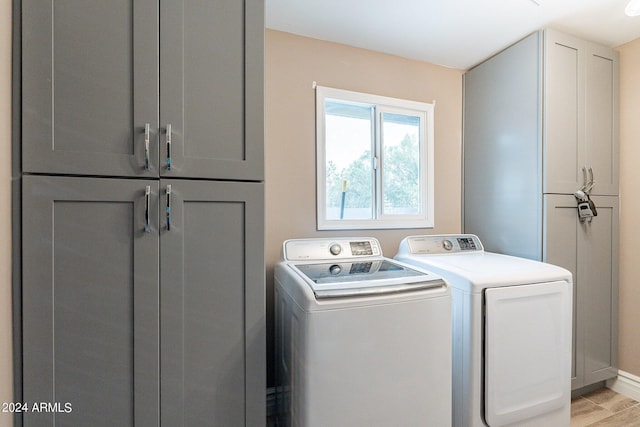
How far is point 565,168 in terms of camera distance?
1.96 metres

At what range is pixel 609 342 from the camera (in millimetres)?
2062

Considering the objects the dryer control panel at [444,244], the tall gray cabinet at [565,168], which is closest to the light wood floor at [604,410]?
the tall gray cabinet at [565,168]

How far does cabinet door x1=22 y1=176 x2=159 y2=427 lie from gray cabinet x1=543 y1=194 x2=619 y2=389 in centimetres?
227

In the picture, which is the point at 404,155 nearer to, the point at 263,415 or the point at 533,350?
the point at 533,350

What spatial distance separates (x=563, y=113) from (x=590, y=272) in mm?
1097

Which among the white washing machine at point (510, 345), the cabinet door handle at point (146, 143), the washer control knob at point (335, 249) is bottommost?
the white washing machine at point (510, 345)

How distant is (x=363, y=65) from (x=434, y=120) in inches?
29.3

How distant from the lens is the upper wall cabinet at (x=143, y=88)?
1021mm

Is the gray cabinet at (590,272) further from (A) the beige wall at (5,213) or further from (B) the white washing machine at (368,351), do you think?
(A) the beige wall at (5,213)

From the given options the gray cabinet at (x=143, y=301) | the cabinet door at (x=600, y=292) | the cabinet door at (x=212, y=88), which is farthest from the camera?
the cabinet door at (x=600, y=292)

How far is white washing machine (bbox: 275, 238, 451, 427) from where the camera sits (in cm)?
116

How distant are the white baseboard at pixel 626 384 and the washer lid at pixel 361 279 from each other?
1906 mm

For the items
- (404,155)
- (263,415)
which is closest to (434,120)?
(404,155)

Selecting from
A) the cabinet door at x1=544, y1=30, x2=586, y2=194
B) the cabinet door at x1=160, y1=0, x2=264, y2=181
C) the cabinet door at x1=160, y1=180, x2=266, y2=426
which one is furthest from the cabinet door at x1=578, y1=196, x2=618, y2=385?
the cabinet door at x1=160, y1=0, x2=264, y2=181
